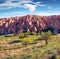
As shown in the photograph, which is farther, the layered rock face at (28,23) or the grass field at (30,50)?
the layered rock face at (28,23)

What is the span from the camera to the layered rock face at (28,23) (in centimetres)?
13900

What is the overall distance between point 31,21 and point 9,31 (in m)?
17.6

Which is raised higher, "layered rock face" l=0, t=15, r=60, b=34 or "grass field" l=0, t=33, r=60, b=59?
"grass field" l=0, t=33, r=60, b=59

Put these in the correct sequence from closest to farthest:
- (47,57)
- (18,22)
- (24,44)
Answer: (47,57) < (24,44) < (18,22)

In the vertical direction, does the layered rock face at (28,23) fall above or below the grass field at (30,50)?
below

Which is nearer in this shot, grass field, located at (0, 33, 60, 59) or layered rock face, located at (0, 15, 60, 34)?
grass field, located at (0, 33, 60, 59)

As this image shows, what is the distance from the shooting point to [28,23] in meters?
142

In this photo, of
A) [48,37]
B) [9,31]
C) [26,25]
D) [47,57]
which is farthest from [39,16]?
[47,57]

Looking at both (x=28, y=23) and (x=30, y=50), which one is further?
(x=28, y=23)

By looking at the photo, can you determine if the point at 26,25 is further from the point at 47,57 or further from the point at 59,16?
the point at 47,57

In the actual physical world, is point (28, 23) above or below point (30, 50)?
below

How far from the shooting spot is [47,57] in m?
47.6

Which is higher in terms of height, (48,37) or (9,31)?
(48,37)

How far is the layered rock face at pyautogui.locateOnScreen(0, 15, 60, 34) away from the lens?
139000mm
